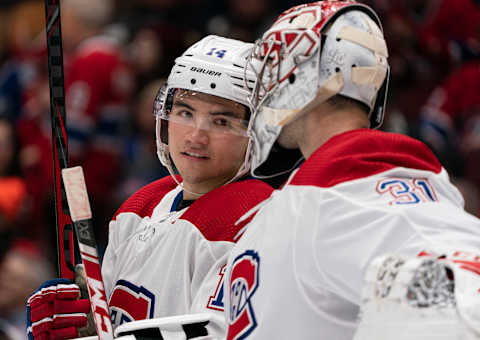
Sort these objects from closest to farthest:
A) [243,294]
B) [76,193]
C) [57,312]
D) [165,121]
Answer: [243,294]
[76,193]
[57,312]
[165,121]

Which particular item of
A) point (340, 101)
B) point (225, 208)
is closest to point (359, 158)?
point (340, 101)

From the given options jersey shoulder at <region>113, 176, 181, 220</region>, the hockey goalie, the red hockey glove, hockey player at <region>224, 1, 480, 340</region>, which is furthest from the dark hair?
the red hockey glove

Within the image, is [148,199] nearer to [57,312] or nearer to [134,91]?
[57,312]

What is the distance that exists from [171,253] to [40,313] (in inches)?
16.6

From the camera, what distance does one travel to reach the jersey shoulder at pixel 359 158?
1.58 m

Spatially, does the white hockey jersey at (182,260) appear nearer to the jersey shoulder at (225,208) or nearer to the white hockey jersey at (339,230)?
the jersey shoulder at (225,208)

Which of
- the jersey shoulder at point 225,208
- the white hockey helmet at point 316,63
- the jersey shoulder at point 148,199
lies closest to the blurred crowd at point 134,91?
the jersey shoulder at point 148,199

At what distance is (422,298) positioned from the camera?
1.34 meters

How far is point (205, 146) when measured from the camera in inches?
91.6

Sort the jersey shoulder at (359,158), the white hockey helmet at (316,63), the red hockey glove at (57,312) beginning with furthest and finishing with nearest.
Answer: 1. the red hockey glove at (57,312)
2. the white hockey helmet at (316,63)
3. the jersey shoulder at (359,158)

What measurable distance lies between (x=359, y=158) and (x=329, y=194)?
0.10 metres

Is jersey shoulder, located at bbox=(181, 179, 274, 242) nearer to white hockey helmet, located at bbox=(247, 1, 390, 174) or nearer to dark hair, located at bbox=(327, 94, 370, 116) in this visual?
white hockey helmet, located at bbox=(247, 1, 390, 174)

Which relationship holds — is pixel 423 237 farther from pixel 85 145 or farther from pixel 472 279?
pixel 85 145

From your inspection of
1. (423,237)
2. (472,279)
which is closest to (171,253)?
(423,237)
